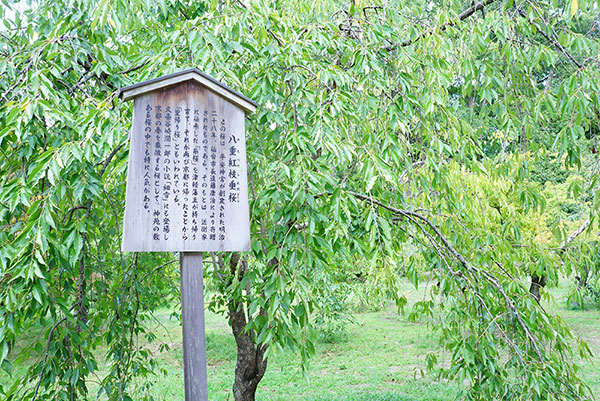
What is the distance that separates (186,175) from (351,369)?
6118 mm

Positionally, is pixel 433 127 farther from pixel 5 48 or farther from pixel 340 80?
pixel 5 48

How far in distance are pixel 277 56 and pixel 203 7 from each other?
3.69 ft

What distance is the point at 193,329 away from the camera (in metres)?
2.06

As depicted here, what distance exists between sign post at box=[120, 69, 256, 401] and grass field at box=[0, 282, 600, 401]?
2730 mm

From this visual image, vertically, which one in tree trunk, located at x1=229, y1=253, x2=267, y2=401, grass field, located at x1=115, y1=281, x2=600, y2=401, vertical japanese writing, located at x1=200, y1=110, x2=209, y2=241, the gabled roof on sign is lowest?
grass field, located at x1=115, y1=281, x2=600, y2=401

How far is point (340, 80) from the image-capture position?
222 centimetres

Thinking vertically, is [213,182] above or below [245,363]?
above

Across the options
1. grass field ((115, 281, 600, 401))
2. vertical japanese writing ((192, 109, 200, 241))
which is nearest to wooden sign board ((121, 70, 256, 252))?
vertical japanese writing ((192, 109, 200, 241))

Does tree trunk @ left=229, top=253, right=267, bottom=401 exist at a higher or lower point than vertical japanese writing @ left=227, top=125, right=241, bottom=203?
lower

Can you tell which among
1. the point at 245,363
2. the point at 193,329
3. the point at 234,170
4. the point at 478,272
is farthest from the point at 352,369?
the point at 234,170

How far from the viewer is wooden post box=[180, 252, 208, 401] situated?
204cm

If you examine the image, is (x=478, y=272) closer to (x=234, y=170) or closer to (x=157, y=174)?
(x=234, y=170)

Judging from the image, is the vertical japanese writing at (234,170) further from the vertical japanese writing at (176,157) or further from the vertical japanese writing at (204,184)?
the vertical japanese writing at (176,157)

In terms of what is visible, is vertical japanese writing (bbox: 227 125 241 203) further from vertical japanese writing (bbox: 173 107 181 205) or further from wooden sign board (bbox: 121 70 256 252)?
vertical japanese writing (bbox: 173 107 181 205)
